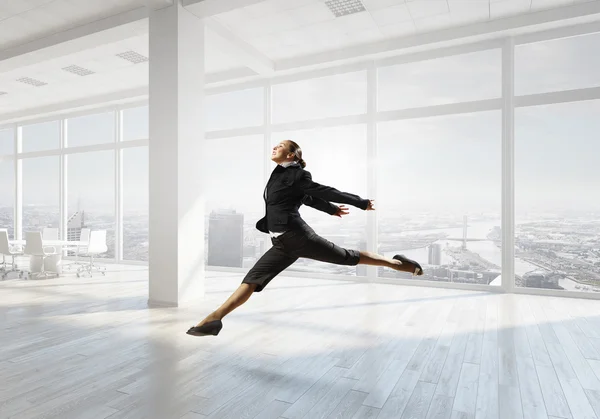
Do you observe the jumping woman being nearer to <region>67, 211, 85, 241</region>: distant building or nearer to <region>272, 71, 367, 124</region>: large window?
<region>272, 71, 367, 124</region>: large window

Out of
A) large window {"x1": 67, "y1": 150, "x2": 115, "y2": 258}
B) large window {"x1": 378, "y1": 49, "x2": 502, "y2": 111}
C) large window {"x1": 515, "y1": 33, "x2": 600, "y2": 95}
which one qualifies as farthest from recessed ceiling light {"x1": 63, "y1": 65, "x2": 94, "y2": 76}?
large window {"x1": 515, "y1": 33, "x2": 600, "y2": 95}

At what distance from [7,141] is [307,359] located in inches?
441

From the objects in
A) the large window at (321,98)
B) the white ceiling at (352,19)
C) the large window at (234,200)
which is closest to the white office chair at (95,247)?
the large window at (234,200)

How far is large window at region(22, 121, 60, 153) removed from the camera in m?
10.0

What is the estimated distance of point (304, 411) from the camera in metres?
2.16

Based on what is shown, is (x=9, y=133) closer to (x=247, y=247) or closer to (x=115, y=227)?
(x=115, y=227)

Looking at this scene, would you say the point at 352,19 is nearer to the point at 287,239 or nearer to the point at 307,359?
the point at 287,239

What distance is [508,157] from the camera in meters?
5.66

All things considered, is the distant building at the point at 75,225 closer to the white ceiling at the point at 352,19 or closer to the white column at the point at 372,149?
the white ceiling at the point at 352,19

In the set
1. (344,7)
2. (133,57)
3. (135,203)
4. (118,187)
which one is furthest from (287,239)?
(118,187)

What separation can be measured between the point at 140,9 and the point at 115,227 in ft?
17.3

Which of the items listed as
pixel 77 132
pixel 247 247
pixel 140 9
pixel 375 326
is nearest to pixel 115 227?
pixel 77 132

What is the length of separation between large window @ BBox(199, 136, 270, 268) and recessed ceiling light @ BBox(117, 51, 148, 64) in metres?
1.75

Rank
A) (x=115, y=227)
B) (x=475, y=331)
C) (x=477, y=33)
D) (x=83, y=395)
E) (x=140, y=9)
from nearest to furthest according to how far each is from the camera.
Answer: (x=83, y=395) → (x=475, y=331) → (x=140, y=9) → (x=477, y=33) → (x=115, y=227)
